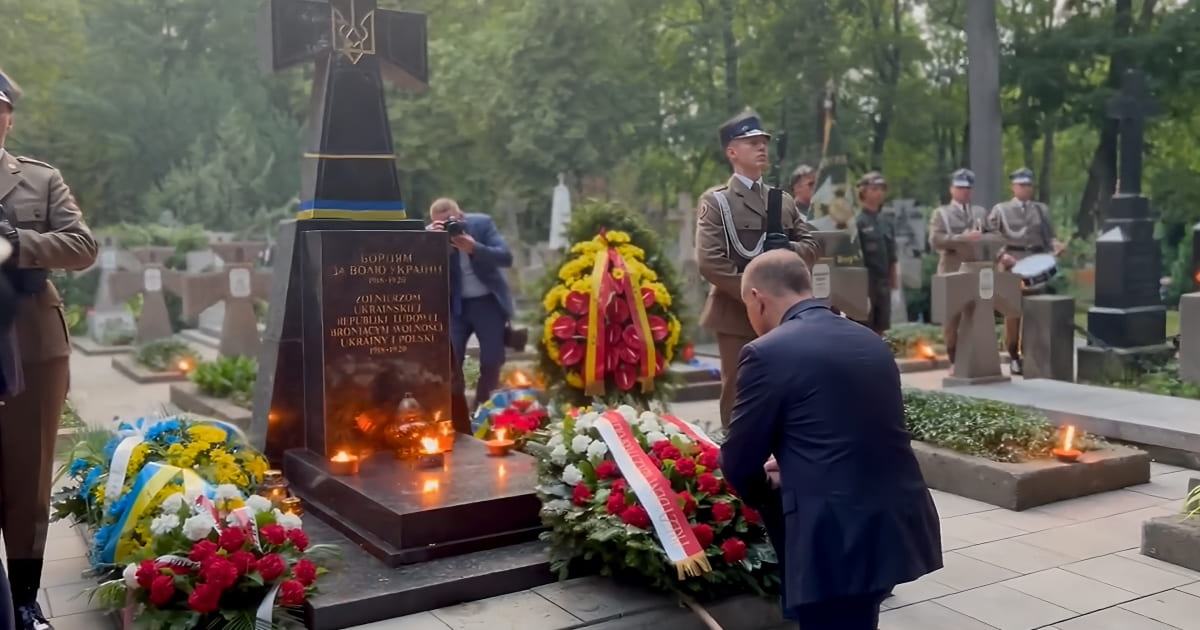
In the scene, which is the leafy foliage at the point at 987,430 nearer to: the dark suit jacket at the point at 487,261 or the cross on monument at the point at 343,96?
the dark suit jacket at the point at 487,261

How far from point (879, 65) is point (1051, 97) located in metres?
5.02

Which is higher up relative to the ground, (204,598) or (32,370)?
(32,370)

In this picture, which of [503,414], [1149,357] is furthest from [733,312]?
[1149,357]

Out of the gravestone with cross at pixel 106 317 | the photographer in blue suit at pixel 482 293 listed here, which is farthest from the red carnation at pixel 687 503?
the gravestone with cross at pixel 106 317

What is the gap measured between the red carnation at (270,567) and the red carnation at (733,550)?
1.75m

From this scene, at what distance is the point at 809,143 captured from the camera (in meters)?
25.1

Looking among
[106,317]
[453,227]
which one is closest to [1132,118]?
[453,227]

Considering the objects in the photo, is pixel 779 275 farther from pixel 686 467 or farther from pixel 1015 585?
pixel 1015 585

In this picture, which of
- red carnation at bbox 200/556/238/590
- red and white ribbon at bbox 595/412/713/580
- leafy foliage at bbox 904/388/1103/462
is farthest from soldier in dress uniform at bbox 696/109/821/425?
red carnation at bbox 200/556/238/590

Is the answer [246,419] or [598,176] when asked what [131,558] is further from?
[598,176]

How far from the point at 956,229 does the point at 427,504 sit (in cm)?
762

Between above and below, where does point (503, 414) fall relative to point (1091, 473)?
above

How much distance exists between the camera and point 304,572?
3.98 meters

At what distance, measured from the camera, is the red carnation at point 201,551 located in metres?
3.85
